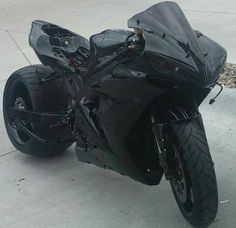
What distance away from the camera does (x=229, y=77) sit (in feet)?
20.2

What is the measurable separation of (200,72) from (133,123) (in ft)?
1.97

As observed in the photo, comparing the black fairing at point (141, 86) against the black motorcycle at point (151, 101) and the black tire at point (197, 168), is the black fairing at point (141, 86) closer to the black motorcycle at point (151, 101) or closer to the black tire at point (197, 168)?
the black motorcycle at point (151, 101)

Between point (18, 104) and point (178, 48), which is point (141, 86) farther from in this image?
point (18, 104)

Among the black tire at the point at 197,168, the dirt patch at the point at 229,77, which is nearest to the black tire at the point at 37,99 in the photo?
the black tire at the point at 197,168

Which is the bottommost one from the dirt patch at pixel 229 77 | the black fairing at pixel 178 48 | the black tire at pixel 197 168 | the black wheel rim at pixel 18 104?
the dirt patch at pixel 229 77

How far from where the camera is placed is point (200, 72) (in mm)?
3033

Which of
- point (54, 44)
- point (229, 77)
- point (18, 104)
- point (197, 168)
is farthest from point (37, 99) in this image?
point (229, 77)

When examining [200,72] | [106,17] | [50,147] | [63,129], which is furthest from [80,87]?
[106,17]

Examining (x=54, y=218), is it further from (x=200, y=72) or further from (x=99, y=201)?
(x=200, y=72)

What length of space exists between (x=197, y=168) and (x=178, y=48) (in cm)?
66

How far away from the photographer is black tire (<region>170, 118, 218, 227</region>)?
3.24 meters

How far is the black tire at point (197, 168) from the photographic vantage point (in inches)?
127

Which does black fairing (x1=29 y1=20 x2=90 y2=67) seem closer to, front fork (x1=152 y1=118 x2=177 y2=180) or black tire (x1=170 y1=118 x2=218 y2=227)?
front fork (x1=152 y1=118 x2=177 y2=180)

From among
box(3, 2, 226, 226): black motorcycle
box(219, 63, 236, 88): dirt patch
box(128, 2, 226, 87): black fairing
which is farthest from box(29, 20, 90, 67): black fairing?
box(219, 63, 236, 88): dirt patch
